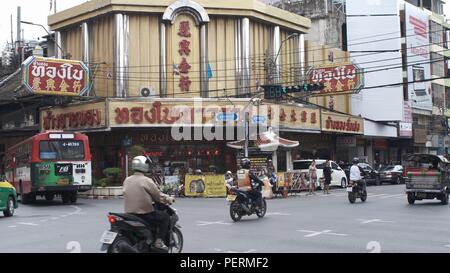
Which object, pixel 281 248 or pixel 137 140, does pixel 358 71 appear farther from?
pixel 281 248

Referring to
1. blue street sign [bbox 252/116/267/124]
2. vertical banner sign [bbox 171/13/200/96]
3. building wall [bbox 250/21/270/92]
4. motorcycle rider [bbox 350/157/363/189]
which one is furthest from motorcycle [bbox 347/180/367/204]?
vertical banner sign [bbox 171/13/200/96]

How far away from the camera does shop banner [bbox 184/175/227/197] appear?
28953mm

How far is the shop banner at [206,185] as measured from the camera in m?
29.0

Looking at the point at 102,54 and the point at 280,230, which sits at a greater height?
the point at 102,54

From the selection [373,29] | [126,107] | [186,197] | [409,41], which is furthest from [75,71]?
[409,41]

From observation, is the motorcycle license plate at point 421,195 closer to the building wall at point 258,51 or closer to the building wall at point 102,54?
the building wall at point 258,51

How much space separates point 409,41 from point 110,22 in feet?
99.4

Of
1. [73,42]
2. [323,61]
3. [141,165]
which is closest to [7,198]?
[141,165]

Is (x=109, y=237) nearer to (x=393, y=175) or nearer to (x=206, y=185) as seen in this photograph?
(x=206, y=185)

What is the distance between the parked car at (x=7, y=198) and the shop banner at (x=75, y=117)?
13.4 m

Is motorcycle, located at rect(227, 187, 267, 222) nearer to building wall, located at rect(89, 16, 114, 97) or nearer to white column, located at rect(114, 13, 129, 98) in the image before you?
white column, located at rect(114, 13, 129, 98)

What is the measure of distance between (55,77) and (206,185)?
10859 mm

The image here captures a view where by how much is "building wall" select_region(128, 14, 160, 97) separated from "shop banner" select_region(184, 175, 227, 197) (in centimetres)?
899

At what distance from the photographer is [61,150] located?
2486 cm
